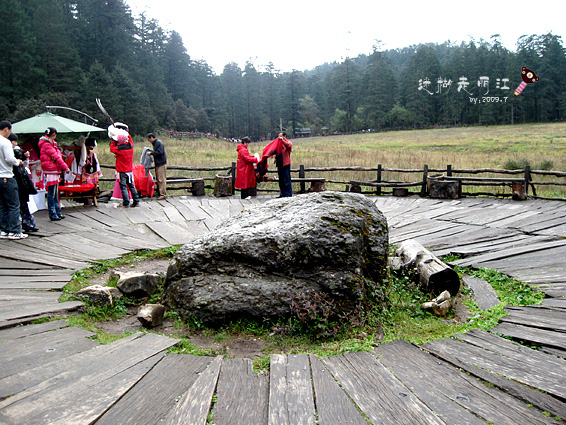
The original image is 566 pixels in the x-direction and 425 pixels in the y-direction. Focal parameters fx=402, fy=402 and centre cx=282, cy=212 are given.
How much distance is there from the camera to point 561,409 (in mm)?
2504

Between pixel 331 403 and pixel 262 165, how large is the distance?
384 inches

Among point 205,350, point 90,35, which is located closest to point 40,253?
point 205,350

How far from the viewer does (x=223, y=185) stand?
12891 millimetres

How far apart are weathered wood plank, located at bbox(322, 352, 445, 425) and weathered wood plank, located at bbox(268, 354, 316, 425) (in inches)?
9.4

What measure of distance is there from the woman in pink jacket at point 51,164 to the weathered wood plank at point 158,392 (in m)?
7.04

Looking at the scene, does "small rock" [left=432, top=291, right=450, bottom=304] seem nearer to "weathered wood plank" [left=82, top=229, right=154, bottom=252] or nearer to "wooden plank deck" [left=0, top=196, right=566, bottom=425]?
"wooden plank deck" [left=0, top=196, right=566, bottom=425]

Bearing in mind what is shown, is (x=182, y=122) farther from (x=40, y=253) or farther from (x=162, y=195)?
(x=40, y=253)

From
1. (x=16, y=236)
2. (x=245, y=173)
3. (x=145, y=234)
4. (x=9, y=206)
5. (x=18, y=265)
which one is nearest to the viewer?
(x=18, y=265)

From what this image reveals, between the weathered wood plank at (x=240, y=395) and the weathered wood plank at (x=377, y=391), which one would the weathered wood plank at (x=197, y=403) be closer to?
the weathered wood plank at (x=240, y=395)

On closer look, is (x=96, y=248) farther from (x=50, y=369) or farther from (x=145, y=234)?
(x=50, y=369)

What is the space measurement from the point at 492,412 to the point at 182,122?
5908 cm

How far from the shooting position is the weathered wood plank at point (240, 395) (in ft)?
8.11

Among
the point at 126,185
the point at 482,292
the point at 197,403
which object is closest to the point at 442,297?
the point at 482,292

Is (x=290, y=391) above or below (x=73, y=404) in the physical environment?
below
